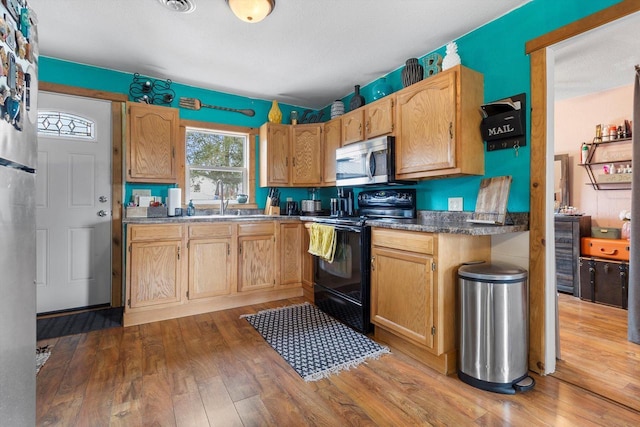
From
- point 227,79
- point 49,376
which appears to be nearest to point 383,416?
point 49,376

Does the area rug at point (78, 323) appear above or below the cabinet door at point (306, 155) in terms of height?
below

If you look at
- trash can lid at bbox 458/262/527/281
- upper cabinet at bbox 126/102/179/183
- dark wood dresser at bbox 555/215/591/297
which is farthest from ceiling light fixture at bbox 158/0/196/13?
dark wood dresser at bbox 555/215/591/297

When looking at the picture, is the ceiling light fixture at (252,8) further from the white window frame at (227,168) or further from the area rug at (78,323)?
the area rug at (78,323)

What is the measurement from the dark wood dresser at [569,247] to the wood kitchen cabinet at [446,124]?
2162 millimetres

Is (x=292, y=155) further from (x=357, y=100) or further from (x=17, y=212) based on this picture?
(x=17, y=212)

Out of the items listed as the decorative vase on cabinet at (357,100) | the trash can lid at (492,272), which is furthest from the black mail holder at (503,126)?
the decorative vase on cabinet at (357,100)

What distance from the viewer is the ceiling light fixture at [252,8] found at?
6.56 feet

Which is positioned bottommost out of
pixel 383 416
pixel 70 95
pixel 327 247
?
pixel 383 416

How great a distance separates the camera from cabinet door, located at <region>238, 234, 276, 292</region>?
10.7ft

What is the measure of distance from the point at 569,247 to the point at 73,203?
5385 mm

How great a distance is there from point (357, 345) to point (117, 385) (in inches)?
62.4

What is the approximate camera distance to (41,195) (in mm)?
2910

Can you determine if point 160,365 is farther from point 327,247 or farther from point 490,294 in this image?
point 490,294

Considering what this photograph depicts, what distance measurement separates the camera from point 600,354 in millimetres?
2189
